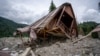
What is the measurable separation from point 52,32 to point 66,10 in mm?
2181

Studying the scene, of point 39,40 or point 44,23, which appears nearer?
point 44,23

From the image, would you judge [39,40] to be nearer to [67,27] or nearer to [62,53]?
[67,27]

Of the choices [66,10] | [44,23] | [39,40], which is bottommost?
[39,40]

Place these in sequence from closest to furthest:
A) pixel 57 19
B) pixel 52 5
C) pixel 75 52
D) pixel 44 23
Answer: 1. pixel 75 52
2. pixel 44 23
3. pixel 57 19
4. pixel 52 5

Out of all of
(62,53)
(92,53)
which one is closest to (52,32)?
(62,53)

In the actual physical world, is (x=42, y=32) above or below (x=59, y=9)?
below

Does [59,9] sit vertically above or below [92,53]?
above

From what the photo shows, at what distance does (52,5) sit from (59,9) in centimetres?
1822

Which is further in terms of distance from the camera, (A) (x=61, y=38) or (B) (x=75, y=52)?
(A) (x=61, y=38)

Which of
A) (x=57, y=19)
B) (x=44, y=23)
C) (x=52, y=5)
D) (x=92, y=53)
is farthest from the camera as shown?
(x=52, y=5)

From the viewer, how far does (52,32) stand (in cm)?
1234

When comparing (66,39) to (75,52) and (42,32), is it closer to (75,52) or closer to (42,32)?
(42,32)

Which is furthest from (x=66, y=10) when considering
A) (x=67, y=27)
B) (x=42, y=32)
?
(x=42, y=32)

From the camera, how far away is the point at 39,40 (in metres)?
13.5
